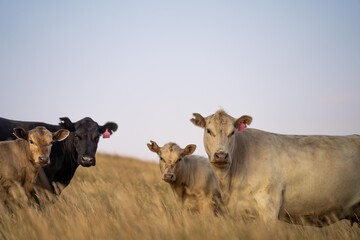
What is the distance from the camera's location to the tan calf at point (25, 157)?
8.29 m

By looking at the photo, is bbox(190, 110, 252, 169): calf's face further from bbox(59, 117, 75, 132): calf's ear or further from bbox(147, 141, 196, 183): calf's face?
bbox(59, 117, 75, 132): calf's ear

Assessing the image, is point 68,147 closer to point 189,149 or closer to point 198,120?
point 189,149

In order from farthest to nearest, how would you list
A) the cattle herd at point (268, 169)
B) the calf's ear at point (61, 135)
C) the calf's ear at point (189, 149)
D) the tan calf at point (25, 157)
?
1. the calf's ear at point (189, 149)
2. the calf's ear at point (61, 135)
3. the tan calf at point (25, 157)
4. the cattle herd at point (268, 169)

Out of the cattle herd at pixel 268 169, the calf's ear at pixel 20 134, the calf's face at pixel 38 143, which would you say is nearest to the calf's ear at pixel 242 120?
the cattle herd at pixel 268 169

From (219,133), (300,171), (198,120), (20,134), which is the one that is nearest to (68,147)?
(20,134)

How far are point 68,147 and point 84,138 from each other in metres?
0.43

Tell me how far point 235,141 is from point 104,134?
14.5 feet

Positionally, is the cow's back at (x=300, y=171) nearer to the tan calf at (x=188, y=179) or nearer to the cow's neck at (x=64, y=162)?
the tan calf at (x=188, y=179)

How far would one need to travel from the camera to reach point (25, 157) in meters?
8.54

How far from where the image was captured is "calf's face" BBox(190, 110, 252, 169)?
7.00 m

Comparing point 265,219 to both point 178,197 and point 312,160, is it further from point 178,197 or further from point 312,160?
point 178,197

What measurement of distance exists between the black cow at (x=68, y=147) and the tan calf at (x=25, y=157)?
1.52m

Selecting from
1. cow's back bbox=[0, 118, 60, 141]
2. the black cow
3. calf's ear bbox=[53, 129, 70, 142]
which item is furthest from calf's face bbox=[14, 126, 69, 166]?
cow's back bbox=[0, 118, 60, 141]

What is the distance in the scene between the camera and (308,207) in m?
7.45
